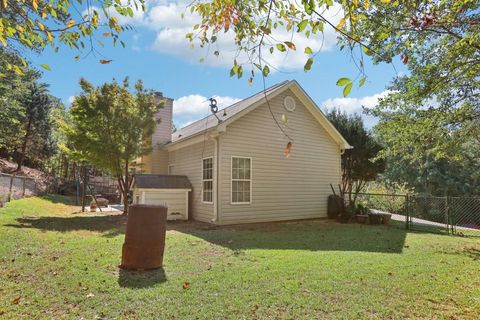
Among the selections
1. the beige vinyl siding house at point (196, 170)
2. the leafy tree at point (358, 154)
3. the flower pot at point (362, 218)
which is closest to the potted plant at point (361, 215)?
the flower pot at point (362, 218)

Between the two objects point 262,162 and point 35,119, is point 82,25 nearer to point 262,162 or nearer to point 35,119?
point 262,162

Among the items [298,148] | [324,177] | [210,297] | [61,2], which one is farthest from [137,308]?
[324,177]

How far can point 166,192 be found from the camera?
12.0 m

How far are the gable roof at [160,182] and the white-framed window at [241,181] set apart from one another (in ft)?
7.37

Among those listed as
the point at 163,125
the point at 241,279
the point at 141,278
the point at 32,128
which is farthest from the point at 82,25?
the point at 32,128

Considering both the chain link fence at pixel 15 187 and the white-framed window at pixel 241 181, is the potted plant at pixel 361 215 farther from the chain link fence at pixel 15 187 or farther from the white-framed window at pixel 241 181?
the chain link fence at pixel 15 187

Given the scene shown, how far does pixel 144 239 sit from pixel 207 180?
6471mm

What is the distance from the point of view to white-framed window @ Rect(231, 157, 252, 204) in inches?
440

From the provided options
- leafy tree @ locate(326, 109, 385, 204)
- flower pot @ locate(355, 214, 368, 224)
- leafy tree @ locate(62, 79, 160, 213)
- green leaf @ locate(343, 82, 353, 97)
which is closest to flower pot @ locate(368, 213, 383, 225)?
flower pot @ locate(355, 214, 368, 224)

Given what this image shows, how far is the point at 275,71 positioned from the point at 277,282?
3147mm

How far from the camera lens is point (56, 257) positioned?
577 cm

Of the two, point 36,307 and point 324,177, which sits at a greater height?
point 324,177

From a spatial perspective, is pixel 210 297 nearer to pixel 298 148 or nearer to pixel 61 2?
pixel 61 2

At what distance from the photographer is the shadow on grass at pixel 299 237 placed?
24.0 ft
